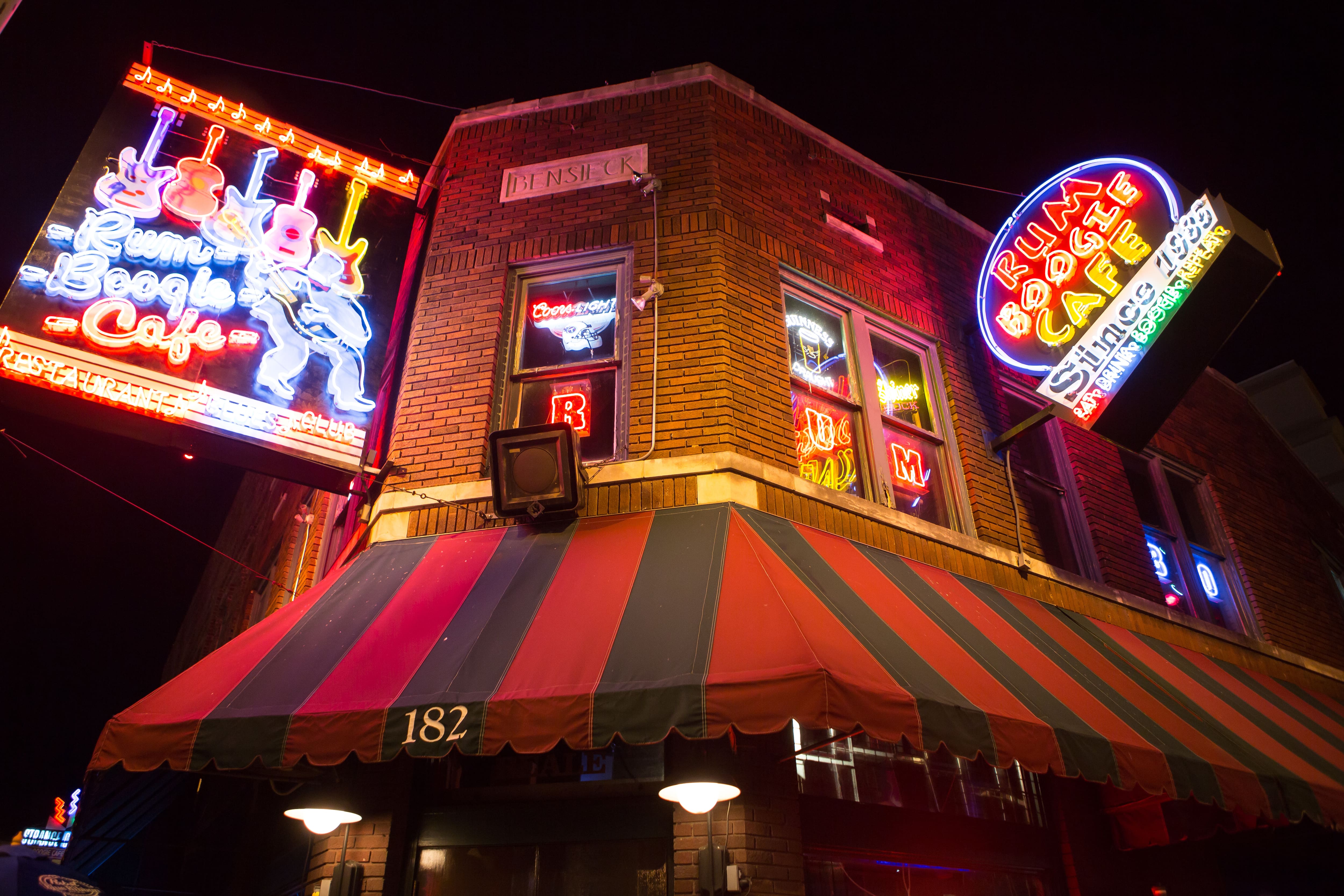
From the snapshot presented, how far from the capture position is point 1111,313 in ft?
24.5

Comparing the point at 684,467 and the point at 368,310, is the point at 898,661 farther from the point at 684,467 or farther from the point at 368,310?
the point at 368,310

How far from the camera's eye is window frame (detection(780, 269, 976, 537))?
7227 millimetres

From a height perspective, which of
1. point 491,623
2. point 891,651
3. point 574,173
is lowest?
point 891,651

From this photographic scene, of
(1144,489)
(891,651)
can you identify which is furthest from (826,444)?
(1144,489)

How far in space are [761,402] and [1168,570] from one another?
6218 mm

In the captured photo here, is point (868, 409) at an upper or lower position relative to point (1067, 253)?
lower

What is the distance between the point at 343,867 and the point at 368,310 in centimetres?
428

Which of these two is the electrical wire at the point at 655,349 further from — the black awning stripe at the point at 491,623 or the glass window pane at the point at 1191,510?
the glass window pane at the point at 1191,510

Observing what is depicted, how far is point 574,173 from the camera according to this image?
7.73 m

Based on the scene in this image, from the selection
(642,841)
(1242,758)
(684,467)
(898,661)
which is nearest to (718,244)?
(684,467)

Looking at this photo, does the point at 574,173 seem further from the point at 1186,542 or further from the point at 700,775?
the point at 1186,542

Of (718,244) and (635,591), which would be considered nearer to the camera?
(635,591)

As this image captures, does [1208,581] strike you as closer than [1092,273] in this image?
No

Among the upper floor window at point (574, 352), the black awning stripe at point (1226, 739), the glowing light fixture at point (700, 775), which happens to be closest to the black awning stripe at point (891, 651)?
the glowing light fixture at point (700, 775)
